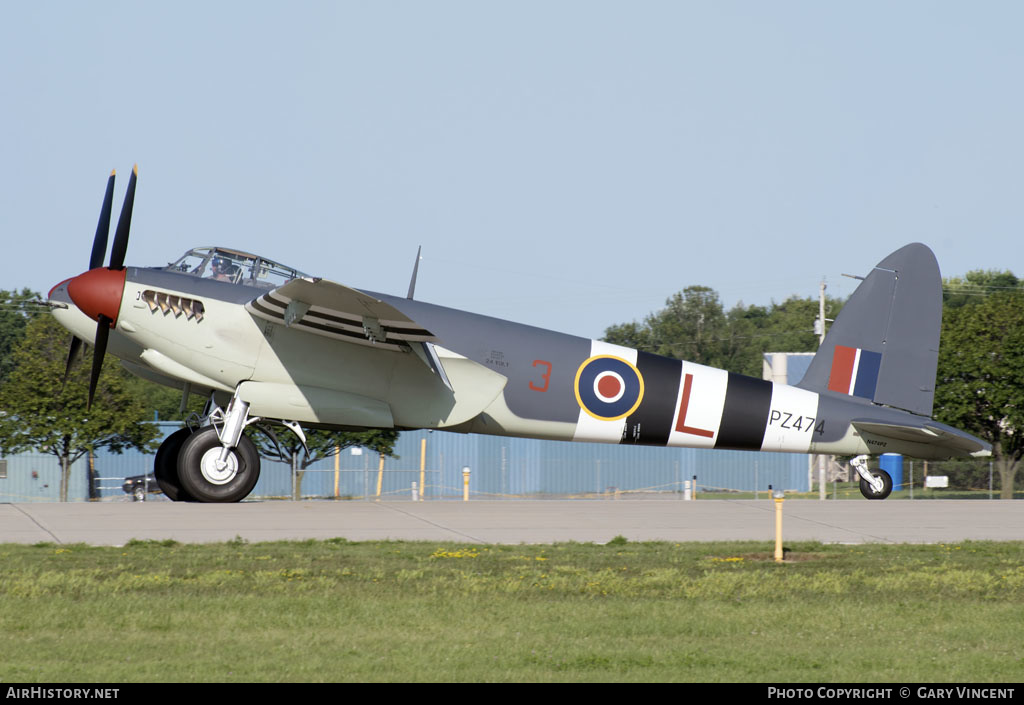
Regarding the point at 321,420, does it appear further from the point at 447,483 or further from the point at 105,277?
the point at 447,483

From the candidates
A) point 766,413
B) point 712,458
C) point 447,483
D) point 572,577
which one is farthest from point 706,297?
point 572,577

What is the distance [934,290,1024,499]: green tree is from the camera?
36.8 m

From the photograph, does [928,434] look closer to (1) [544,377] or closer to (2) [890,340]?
(2) [890,340]

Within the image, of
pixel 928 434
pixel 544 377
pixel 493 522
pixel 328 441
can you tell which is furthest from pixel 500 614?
pixel 328 441

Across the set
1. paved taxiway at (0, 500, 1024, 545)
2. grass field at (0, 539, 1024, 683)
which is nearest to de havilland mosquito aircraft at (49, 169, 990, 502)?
paved taxiway at (0, 500, 1024, 545)

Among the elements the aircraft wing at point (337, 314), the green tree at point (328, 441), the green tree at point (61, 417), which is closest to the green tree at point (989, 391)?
the green tree at point (328, 441)

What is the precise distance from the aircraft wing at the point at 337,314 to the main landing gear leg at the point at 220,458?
Answer: 4.65 feet

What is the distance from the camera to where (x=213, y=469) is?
1583 cm

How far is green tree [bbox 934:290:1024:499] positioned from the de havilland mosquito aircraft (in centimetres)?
1963

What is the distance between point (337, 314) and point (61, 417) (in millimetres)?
22630

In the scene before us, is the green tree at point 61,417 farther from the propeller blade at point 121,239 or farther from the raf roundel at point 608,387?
the raf roundel at point 608,387

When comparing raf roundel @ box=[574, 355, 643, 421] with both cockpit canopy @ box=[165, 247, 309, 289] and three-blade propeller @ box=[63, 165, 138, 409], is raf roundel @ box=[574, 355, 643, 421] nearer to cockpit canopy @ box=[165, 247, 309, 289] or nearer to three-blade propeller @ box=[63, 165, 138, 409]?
cockpit canopy @ box=[165, 247, 309, 289]

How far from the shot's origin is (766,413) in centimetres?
1802
